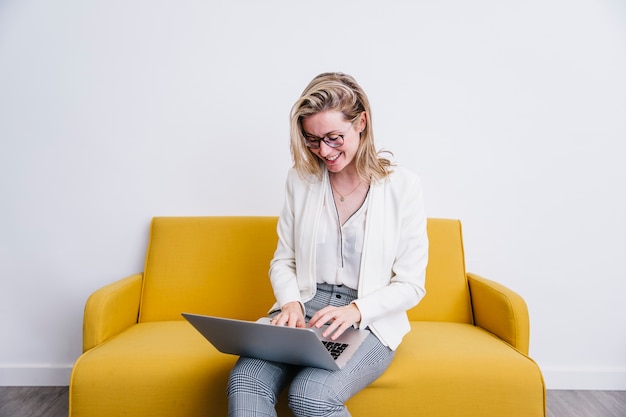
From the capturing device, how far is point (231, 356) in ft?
5.00

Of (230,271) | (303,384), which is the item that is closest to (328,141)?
(303,384)

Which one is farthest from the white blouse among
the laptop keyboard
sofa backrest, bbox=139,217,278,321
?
sofa backrest, bbox=139,217,278,321

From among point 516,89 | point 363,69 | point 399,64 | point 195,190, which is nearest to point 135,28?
point 195,190

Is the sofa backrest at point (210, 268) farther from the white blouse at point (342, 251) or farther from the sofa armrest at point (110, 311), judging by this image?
the white blouse at point (342, 251)

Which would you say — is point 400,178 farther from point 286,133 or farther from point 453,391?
point 286,133

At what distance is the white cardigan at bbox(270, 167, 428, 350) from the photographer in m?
1.43

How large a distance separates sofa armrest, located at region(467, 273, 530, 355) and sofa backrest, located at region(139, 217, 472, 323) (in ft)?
0.31

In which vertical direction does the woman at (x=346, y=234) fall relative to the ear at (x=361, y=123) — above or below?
below

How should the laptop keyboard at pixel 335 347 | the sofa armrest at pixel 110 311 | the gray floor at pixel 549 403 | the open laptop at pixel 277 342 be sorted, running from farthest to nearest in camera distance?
1. the gray floor at pixel 549 403
2. the sofa armrest at pixel 110 311
3. the laptop keyboard at pixel 335 347
4. the open laptop at pixel 277 342

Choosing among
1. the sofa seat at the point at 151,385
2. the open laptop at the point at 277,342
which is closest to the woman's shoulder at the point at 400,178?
the open laptop at the point at 277,342

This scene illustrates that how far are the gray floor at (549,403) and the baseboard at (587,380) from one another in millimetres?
32

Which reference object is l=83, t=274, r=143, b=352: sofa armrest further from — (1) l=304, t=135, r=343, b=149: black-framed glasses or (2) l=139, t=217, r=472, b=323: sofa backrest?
(1) l=304, t=135, r=343, b=149: black-framed glasses

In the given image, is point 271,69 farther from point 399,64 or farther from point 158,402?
point 158,402

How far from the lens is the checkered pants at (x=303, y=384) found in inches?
45.9
